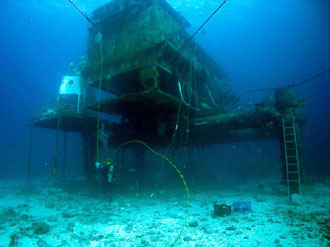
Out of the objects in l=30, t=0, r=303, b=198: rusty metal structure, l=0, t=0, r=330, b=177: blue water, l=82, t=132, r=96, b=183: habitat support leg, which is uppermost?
l=0, t=0, r=330, b=177: blue water

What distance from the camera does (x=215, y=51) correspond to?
91938 millimetres

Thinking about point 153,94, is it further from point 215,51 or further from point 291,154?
point 215,51

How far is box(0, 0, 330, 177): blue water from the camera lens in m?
50.2

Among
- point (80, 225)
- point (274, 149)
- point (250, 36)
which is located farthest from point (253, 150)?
point (80, 225)

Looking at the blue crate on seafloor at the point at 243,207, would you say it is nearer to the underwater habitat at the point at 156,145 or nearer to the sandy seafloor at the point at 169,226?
the underwater habitat at the point at 156,145

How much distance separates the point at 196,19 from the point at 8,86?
108 meters

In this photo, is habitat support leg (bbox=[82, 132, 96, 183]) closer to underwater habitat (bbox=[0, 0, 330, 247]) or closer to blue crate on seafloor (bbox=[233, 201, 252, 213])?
underwater habitat (bbox=[0, 0, 330, 247])

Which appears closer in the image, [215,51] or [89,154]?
[89,154]

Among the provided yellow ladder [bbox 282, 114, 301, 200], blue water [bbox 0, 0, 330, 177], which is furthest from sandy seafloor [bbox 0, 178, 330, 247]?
blue water [bbox 0, 0, 330, 177]

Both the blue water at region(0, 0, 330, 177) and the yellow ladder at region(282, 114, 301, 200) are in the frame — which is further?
the blue water at region(0, 0, 330, 177)

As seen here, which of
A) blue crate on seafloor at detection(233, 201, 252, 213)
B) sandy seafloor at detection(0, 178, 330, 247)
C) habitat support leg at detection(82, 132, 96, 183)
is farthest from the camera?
Answer: habitat support leg at detection(82, 132, 96, 183)

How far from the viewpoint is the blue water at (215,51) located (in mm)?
50188

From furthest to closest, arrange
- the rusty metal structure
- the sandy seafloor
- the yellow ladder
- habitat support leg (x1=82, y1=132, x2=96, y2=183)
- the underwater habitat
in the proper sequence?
habitat support leg (x1=82, y1=132, x2=96, y2=183)
the rusty metal structure
the yellow ladder
the underwater habitat
the sandy seafloor

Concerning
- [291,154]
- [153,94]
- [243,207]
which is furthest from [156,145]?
[243,207]
